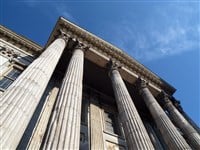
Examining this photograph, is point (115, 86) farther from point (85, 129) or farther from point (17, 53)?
point (17, 53)

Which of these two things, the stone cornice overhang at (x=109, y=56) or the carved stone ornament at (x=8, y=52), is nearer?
the carved stone ornament at (x=8, y=52)

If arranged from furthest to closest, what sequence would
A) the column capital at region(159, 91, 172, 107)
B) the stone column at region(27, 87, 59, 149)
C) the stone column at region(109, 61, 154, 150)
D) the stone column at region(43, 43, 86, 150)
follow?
the column capital at region(159, 91, 172, 107) < the stone column at region(27, 87, 59, 149) < the stone column at region(109, 61, 154, 150) < the stone column at region(43, 43, 86, 150)

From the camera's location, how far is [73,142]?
488cm

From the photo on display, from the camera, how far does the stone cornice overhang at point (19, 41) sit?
13328 millimetres

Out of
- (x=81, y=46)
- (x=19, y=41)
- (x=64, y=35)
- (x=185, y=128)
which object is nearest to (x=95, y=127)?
(x=81, y=46)

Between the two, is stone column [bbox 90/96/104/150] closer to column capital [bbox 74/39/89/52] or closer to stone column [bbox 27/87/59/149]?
stone column [bbox 27/87/59/149]

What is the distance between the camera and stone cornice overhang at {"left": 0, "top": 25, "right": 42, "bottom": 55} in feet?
43.7

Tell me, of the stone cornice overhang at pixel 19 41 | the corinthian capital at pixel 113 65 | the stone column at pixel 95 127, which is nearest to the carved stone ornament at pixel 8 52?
the stone cornice overhang at pixel 19 41

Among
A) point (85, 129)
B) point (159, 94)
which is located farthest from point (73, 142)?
point (159, 94)

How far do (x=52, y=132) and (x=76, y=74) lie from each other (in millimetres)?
3793

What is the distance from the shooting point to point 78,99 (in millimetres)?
6898

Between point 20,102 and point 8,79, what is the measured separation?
6465mm

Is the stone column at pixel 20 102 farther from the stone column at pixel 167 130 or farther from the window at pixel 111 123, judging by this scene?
the window at pixel 111 123

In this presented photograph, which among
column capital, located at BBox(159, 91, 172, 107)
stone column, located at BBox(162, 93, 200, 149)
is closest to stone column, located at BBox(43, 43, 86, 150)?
stone column, located at BBox(162, 93, 200, 149)
